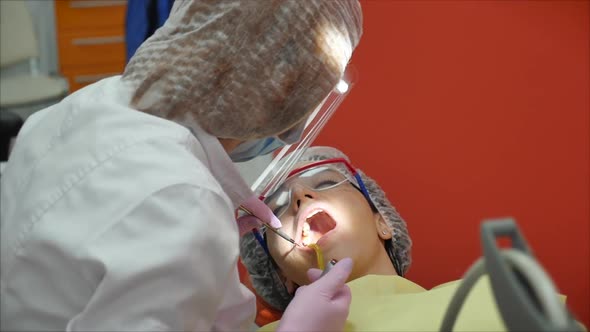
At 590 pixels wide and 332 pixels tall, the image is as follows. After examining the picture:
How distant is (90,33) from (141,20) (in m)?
0.99

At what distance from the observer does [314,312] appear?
1.48 m

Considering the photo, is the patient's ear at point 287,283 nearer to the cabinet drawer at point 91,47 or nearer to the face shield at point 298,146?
the face shield at point 298,146

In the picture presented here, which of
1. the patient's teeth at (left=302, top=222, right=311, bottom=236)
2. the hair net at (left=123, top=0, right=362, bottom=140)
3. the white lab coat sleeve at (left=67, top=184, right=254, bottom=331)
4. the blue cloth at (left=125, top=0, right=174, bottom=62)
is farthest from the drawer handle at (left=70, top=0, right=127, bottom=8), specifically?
the white lab coat sleeve at (left=67, top=184, right=254, bottom=331)

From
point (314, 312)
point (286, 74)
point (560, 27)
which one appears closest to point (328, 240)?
point (314, 312)

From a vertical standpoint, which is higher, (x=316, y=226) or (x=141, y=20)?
(x=141, y=20)

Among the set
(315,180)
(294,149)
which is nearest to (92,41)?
(315,180)

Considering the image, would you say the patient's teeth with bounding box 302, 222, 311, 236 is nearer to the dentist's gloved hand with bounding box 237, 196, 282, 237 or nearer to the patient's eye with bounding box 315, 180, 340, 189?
the patient's eye with bounding box 315, 180, 340, 189

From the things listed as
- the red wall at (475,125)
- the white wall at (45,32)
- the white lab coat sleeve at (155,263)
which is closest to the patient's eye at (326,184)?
the red wall at (475,125)

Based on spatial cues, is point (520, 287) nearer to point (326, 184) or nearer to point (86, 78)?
point (326, 184)

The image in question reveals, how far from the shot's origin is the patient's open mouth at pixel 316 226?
2100 mm

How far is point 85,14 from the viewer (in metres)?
3.63

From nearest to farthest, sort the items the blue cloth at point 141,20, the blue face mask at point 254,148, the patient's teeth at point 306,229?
the blue face mask at point 254,148
the patient's teeth at point 306,229
the blue cloth at point 141,20

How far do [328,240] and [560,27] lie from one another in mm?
1040

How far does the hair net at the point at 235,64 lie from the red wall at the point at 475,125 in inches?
48.9
